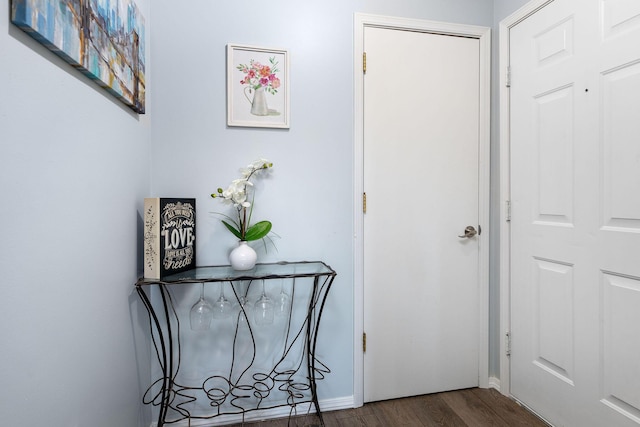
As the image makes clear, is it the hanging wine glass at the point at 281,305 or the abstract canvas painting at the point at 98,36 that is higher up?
the abstract canvas painting at the point at 98,36

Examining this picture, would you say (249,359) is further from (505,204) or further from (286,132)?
(505,204)

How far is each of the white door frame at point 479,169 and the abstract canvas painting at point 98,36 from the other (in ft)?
3.48

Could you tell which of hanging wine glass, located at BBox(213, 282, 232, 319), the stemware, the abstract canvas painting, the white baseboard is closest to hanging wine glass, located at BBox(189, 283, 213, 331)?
hanging wine glass, located at BBox(213, 282, 232, 319)

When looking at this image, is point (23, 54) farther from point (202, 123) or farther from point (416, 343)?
point (416, 343)

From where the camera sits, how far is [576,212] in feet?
5.03

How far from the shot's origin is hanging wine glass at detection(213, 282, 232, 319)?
1.56 meters

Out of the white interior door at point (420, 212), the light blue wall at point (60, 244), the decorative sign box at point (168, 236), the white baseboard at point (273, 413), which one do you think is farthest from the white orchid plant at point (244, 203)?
the white baseboard at point (273, 413)

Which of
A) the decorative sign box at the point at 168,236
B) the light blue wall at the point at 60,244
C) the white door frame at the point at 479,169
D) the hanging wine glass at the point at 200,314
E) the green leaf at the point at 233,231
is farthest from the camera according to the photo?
the white door frame at the point at 479,169

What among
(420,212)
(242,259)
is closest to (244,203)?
(242,259)

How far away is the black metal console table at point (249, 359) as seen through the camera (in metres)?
1.61

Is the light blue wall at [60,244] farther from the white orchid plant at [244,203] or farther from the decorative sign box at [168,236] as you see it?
the white orchid plant at [244,203]

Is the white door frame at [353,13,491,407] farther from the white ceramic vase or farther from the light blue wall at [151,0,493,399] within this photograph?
the white ceramic vase

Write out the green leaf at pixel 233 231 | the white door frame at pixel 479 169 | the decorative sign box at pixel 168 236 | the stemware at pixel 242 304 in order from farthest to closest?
the white door frame at pixel 479 169 → the stemware at pixel 242 304 → the green leaf at pixel 233 231 → the decorative sign box at pixel 168 236

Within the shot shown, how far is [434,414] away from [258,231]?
1365 millimetres
